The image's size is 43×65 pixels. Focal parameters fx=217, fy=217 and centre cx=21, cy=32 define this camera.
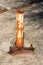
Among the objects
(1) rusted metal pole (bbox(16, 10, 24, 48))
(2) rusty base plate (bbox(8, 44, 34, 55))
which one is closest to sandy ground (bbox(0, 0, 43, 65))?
(2) rusty base plate (bbox(8, 44, 34, 55))

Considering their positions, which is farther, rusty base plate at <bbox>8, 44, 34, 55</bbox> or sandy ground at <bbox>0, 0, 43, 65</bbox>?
rusty base plate at <bbox>8, 44, 34, 55</bbox>

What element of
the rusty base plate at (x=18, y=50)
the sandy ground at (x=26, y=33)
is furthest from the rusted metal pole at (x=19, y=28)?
the sandy ground at (x=26, y=33)

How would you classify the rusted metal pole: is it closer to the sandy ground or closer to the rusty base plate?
the rusty base plate

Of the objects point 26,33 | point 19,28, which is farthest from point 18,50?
point 26,33

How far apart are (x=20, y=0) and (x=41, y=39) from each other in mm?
6243

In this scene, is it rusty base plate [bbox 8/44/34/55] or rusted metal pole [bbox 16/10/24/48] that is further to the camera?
rusty base plate [bbox 8/44/34/55]

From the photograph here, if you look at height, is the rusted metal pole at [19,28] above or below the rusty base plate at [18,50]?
above

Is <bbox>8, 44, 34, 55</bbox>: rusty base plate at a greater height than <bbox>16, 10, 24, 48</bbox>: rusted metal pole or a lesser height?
lesser

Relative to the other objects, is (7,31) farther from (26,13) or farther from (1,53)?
(26,13)

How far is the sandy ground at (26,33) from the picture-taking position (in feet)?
20.9

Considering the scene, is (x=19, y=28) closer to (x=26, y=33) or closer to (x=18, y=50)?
(x=18, y=50)

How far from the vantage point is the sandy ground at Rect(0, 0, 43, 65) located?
6.36 meters

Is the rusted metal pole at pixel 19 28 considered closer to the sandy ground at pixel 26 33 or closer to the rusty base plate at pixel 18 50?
the rusty base plate at pixel 18 50

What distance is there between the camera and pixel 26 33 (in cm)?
827
